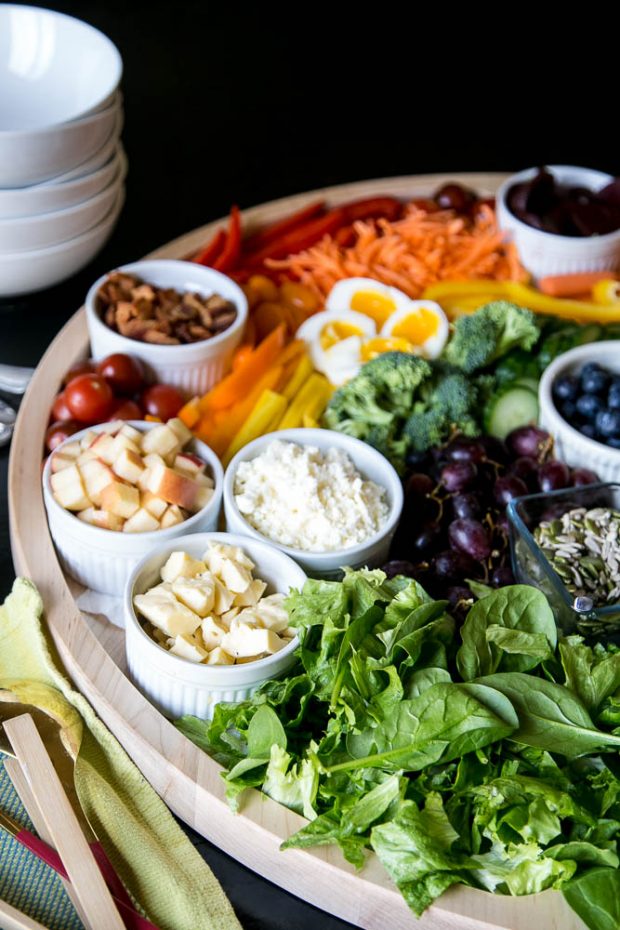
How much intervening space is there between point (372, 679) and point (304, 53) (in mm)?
3485

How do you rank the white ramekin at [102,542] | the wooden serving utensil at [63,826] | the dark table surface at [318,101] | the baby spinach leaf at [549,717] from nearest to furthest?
the wooden serving utensil at [63,826] < the baby spinach leaf at [549,717] < the white ramekin at [102,542] < the dark table surface at [318,101]

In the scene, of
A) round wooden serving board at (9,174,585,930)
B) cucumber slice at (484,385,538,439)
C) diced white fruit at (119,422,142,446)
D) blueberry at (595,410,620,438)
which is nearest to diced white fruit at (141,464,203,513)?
diced white fruit at (119,422,142,446)

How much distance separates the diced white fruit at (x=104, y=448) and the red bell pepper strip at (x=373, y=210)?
138cm

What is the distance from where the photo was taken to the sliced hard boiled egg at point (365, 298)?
310 cm

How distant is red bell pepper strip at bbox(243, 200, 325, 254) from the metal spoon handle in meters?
0.82

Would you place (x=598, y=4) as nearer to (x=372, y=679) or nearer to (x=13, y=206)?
(x=13, y=206)

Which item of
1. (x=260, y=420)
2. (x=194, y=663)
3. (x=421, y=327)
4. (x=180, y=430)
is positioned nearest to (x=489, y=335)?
(x=421, y=327)

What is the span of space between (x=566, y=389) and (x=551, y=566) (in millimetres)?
666

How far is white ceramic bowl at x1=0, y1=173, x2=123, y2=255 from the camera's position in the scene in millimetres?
2754

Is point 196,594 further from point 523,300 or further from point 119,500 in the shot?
point 523,300

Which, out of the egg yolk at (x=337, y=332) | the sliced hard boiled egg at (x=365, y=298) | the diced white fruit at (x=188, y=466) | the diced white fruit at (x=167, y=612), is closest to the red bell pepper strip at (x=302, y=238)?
the sliced hard boiled egg at (x=365, y=298)

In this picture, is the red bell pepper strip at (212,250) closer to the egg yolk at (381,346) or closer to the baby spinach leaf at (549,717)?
the egg yolk at (381,346)

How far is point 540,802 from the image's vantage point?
1760mm

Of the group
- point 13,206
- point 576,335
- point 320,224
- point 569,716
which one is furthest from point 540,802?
point 320,224
